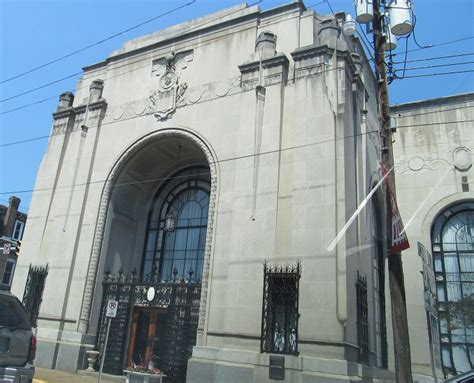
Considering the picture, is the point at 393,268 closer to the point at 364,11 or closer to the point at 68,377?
the point at 364,11

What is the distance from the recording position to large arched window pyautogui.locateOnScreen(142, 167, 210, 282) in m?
18.8

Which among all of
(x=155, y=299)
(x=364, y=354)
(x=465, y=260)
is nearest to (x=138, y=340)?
(x=155, y=299)

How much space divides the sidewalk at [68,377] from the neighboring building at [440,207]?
11968 mm

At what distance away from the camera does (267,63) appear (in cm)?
1591

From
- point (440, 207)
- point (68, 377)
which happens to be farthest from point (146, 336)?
point (440, 207)

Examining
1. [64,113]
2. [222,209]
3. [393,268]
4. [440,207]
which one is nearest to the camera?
[393,268]

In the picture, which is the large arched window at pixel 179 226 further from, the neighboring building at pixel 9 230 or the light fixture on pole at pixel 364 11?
the neighboring building at pixel 9 230

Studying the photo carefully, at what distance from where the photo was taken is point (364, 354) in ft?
44.2

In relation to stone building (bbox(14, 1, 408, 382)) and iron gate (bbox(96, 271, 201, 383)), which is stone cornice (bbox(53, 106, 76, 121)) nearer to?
stone building (bbox(14, 1, 408, 382))

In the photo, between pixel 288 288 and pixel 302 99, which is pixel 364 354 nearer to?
pixel 288 288

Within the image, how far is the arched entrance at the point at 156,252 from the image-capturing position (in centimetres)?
1529

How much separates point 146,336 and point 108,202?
5.69 meters

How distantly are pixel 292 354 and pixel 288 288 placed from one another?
1.82 metres

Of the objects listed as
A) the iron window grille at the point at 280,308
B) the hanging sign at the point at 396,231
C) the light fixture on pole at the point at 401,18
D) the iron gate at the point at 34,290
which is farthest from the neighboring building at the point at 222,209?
the light fixture on pole at the point at 401,18
